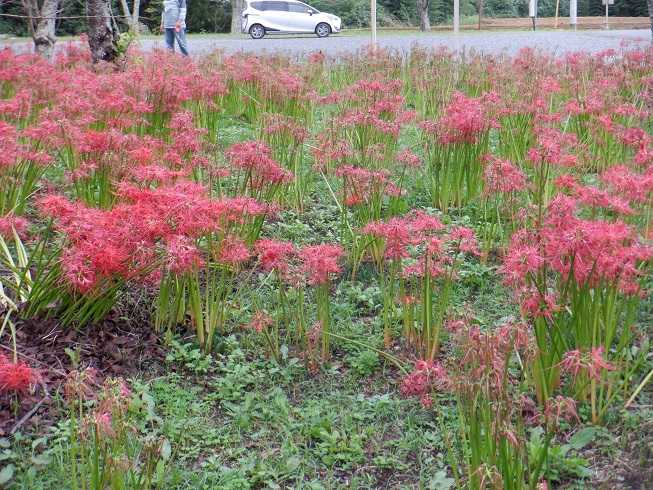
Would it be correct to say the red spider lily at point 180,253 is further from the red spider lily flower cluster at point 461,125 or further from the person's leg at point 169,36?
the person's leg at point 169,36

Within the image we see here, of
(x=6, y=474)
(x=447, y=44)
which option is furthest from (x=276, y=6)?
(x=6, y=474)

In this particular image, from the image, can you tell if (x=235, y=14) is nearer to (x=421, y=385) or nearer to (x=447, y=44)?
(x=447, y=44)

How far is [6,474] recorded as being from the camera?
2.55m

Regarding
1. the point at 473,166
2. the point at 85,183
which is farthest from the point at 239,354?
the point at 473,166

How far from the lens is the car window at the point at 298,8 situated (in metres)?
27.8

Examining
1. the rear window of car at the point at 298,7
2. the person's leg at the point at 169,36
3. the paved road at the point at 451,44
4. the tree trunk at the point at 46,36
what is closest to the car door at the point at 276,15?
the rear window of car at the point at 298,7

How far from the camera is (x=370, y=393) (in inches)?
128

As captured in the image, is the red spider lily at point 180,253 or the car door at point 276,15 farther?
the car door at point 276,15

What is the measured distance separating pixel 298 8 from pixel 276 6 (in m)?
0.91

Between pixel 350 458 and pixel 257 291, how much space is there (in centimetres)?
136

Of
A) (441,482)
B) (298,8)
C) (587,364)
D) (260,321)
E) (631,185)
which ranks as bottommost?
(441,482)

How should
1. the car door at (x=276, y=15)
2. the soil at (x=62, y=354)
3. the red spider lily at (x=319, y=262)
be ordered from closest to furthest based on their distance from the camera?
the soil at (x=62, y=354), the red spider lily at (x=319, y=262), the car door at (x=276, y=15)

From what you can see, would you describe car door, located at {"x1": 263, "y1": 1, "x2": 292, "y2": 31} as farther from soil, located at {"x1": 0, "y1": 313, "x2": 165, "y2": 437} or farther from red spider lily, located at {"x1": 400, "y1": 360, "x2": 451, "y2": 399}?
red spider lily, located at {"x1": 400, "y1": 360, "x2": 451, "y2": 399}

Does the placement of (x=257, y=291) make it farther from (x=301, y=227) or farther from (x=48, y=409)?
(x=48, y=409)
